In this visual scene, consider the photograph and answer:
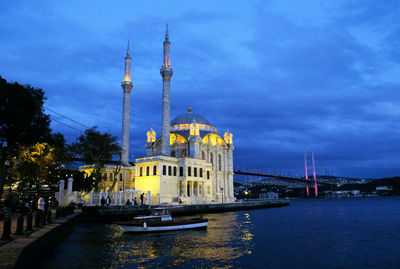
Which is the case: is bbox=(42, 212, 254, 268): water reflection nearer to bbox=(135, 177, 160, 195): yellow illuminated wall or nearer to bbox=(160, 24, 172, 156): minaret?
bbox=(135, 177, 160, 195): yellow illuminated wall

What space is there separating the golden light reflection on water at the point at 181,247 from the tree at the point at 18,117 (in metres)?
7.43

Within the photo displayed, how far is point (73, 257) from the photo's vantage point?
44.7ft

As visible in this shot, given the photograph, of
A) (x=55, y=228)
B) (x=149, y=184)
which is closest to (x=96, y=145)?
(x=149, y=184)

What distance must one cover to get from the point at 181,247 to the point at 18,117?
10.9 metres

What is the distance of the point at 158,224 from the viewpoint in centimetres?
2166

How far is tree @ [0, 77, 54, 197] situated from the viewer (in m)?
17.0

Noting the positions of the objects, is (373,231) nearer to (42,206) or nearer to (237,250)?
(237,250)

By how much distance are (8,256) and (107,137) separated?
30795 millimetres

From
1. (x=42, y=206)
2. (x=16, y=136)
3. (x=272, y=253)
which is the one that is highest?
(x=16, y=136)

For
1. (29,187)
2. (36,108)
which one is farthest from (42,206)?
(29,187)

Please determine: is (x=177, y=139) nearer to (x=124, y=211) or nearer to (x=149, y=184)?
(x=149, y=184)

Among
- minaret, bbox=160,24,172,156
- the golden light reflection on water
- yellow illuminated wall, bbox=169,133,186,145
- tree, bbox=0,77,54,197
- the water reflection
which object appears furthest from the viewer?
yellow illuminated wall, bbox=169,133,186,145

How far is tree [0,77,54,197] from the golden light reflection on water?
24.4ft

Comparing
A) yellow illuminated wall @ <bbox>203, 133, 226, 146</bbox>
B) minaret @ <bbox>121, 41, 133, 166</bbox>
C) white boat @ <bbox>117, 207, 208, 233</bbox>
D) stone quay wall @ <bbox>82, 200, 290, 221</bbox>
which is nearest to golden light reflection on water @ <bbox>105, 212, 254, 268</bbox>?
white boat @ <bbox>117, 207, 208, 233</bbox>
